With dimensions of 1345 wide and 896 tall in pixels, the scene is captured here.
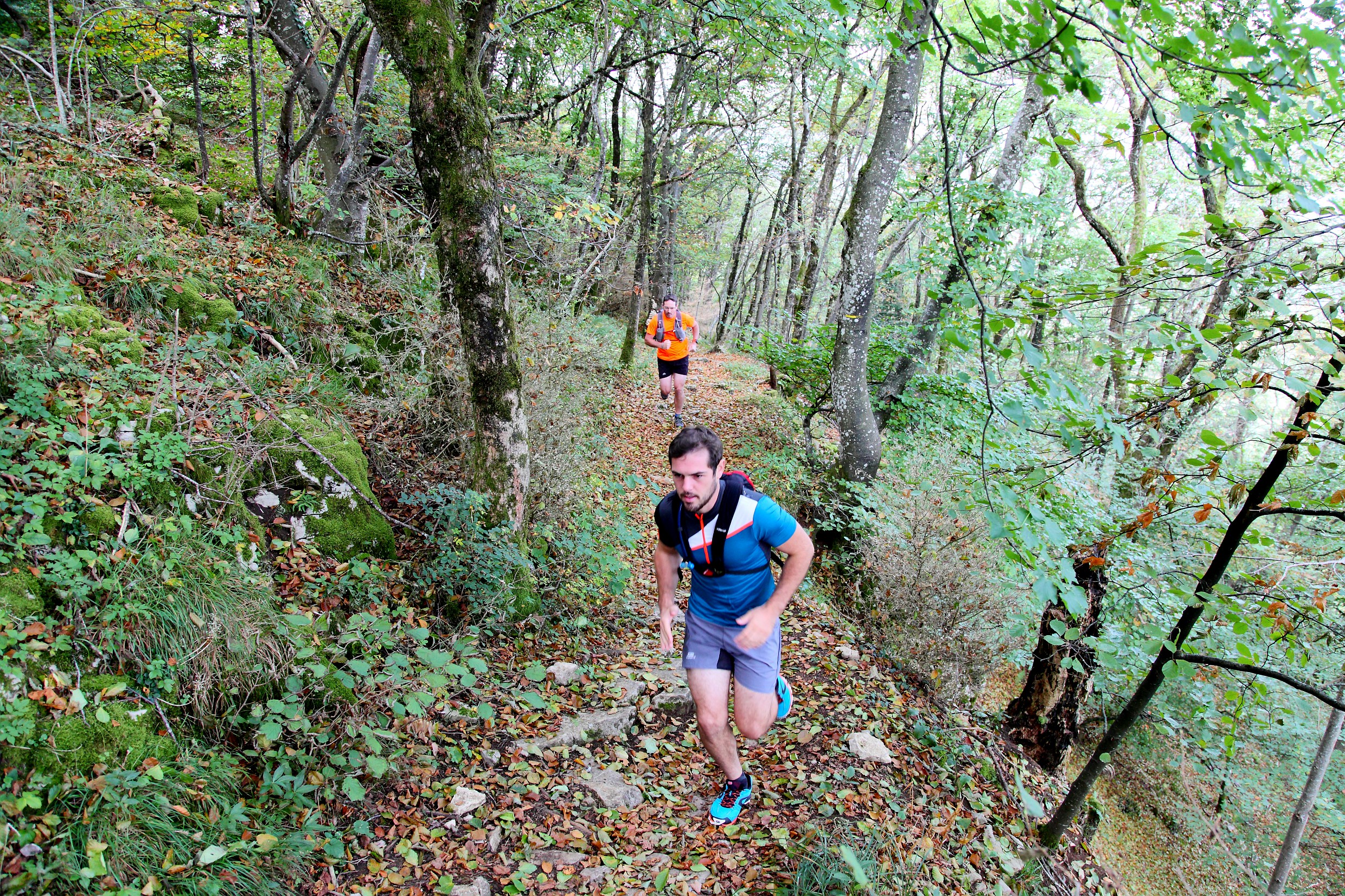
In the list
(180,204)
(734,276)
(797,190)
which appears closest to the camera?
(180,204)

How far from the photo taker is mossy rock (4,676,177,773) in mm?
2404

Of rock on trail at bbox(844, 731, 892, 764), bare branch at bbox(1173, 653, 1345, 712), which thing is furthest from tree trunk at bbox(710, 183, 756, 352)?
bare branch at bbox(1173, 653, 1345, 712)

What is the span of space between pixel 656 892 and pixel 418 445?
14.0ft

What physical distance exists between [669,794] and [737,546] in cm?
185

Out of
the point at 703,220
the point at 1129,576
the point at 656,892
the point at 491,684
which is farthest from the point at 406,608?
the point at 703,220

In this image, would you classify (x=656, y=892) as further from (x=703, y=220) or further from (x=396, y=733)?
(x=703, y=220)

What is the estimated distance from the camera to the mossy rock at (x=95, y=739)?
240cm

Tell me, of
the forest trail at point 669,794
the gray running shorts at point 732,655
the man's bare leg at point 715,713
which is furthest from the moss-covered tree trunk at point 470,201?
the man's bare leg at point 715,713

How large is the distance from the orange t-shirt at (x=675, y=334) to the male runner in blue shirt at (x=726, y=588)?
6.33 meters

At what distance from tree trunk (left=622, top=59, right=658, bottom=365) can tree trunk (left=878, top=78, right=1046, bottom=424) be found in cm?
549

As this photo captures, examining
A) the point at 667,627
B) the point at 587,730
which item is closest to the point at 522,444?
the point at 667,627

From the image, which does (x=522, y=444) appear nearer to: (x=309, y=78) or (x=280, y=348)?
(x=280, y=348)

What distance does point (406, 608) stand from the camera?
161 inches

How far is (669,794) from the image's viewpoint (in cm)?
399
